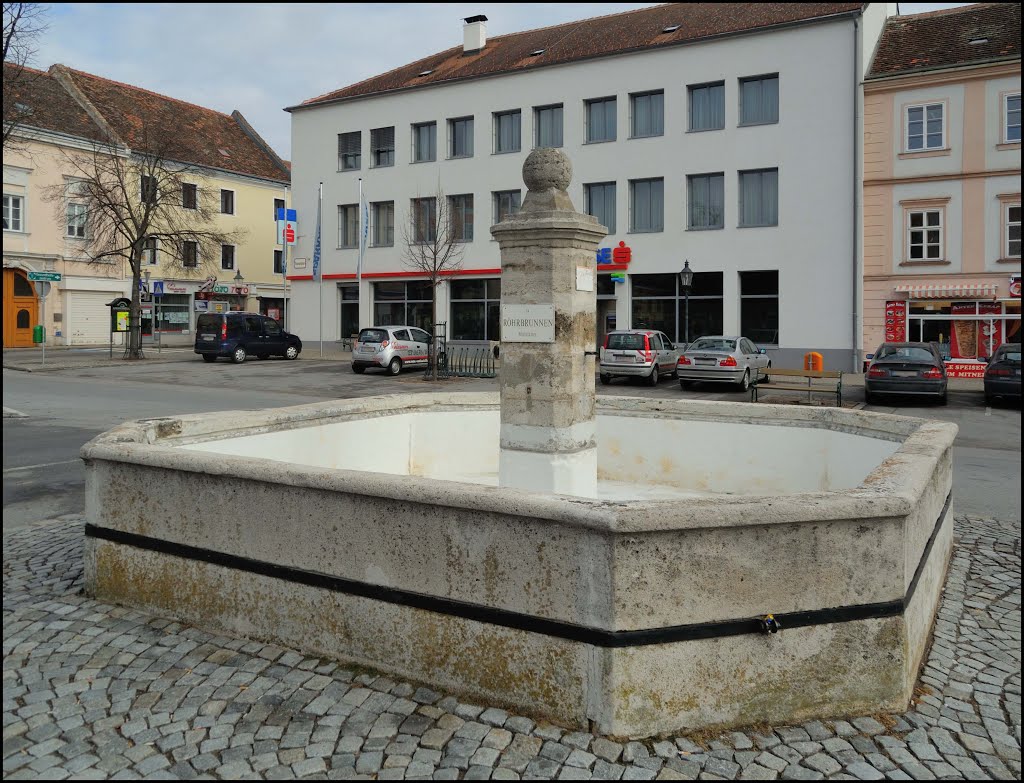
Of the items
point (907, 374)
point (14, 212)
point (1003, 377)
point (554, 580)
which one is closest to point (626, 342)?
point (907, 374)

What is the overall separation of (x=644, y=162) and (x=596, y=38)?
21.8 ft

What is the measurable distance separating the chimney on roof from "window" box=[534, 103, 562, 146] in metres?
7.23

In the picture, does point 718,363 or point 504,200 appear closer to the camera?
point 718,363

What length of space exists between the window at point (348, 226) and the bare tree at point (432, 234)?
3.16m

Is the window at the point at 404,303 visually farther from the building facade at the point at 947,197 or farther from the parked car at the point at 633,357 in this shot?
the building facade at the point at 947,197

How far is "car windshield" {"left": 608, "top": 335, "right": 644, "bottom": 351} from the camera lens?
25438 millimetres

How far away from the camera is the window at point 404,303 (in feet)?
128

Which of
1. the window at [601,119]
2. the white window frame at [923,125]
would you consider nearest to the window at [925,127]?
the white window frame at [923,125]

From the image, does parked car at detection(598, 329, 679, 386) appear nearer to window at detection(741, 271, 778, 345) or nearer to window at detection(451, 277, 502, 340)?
window at detection(741, 271, 778, 345)

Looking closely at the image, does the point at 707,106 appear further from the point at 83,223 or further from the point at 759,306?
the point at 83,223

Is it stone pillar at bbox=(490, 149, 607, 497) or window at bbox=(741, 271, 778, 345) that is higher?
window at bbox=(741, 271, 778, 345)

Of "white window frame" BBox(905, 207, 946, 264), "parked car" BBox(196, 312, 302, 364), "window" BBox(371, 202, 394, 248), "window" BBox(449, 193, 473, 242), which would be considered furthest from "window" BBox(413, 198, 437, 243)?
"white window frame" BBox(905, 207, 946, 264)

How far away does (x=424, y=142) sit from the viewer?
39125 millimetres

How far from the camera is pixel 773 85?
31.5 meters
